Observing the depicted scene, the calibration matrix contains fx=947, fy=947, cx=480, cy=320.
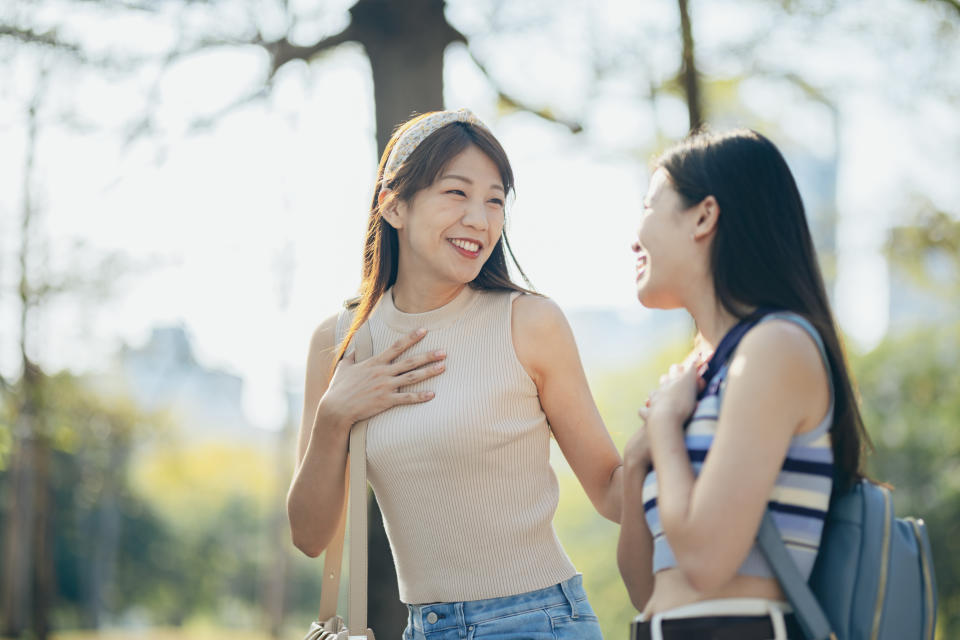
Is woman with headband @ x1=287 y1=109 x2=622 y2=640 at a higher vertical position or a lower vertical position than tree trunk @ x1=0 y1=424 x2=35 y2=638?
higher

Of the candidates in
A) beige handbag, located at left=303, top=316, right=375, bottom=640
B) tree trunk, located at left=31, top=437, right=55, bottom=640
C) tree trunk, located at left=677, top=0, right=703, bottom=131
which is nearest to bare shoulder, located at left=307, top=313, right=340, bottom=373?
beige handbag, located at left=303, top=316, right=375, bottom=640

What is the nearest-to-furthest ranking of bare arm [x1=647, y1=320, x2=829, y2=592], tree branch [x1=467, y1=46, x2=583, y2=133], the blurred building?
bare arm [x1=647, y1=320, x2=829, y2=592], tree branch [x1=467, y1=46, x2=583, y2=133], the blurred building

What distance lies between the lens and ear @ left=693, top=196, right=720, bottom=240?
191 cm

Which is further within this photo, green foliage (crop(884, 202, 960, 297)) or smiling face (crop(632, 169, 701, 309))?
green foliage (crop(884, 202, 960, 297))

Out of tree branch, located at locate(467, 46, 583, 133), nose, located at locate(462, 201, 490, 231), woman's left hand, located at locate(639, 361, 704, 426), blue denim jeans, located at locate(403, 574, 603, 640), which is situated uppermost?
tree branch, located at locate(467, 46, 583, 133)

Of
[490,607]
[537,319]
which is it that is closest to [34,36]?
[537,319]

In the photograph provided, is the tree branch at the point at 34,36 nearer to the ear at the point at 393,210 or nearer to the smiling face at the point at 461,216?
the ear at the point at 393,210

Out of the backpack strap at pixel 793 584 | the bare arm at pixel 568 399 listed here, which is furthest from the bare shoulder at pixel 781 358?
the bare arm at pixel 568 399

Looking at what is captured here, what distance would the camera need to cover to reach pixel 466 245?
250 cm

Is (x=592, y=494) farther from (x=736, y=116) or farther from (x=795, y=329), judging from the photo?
(x=736, y=116)

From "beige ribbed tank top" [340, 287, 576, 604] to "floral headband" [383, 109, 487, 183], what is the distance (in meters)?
0.54

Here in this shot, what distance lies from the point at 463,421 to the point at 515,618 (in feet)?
1.61

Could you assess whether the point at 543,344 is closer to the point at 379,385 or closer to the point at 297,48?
the point at 379,385

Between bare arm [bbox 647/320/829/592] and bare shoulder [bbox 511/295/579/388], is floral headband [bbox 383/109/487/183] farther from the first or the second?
bare arm [bbox 647/320/829/592]
